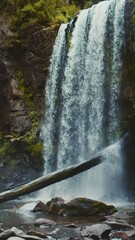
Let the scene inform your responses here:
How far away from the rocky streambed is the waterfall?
15.3ft

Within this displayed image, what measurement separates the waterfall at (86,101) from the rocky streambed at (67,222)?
4.65 meters

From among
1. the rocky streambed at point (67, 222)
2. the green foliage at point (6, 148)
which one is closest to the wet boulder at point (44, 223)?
the rocky streambed at point (67, 222)

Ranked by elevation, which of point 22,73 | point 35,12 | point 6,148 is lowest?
point 6,148

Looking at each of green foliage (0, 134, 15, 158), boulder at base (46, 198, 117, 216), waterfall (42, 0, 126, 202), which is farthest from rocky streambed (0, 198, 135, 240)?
green foliage (0, 134, 15, 158)

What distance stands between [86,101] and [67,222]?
357 inches

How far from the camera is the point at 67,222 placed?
10477 millimetres

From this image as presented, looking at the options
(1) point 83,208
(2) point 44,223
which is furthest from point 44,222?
(1) point 83,208

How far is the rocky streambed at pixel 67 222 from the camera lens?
8531mm

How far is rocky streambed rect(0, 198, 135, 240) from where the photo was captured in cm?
853

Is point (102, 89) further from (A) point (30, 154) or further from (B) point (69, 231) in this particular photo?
(B) point (69, 231)

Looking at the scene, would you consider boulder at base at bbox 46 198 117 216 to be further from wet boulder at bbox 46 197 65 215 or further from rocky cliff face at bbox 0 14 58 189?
rocky cliff face at bbox 0 14 58 189

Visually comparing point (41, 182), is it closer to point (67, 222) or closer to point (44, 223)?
point (67, 222)

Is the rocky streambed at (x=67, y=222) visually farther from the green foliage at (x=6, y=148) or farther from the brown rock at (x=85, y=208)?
the green foliage at (x=6, y=148)

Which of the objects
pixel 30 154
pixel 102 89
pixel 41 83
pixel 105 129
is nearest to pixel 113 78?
pixel 102 89
